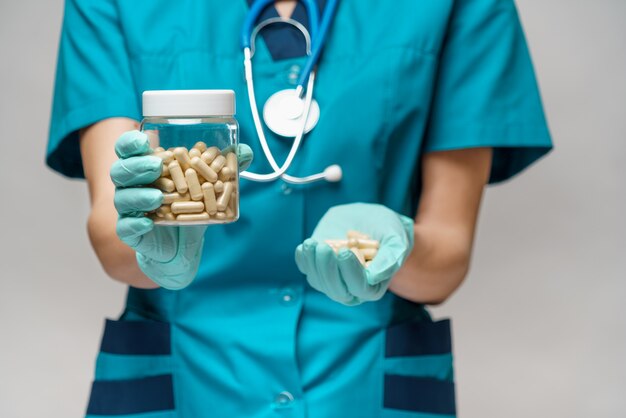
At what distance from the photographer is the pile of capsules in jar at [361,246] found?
1091 mm

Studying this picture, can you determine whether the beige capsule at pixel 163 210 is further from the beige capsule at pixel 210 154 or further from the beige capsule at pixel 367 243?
the beige capsule at pixel 367 243

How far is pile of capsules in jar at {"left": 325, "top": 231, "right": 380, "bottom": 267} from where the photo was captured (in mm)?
1091

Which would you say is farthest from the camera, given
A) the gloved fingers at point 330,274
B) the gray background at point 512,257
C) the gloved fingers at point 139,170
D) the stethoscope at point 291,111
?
the gray background at point 512,257

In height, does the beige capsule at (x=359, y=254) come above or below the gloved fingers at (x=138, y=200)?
below

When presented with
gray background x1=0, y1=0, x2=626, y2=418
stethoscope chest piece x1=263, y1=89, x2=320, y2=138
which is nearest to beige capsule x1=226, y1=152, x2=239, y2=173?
stethoscope chest piece x1=263, y1=89, x2=320, y2=138

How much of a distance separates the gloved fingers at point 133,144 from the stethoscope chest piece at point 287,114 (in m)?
0.29

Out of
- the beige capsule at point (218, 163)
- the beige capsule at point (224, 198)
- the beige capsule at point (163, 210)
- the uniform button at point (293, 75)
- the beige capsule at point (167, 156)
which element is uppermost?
the uniform button at point (293, 75)

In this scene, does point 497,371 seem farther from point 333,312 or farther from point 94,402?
point 94,402

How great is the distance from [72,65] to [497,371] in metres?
1.02

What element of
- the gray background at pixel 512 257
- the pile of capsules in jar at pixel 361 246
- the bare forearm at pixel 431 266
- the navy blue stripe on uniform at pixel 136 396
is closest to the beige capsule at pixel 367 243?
the pile of capsules in jar at pixel 361 246

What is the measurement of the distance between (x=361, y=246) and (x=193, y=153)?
242 millimetres

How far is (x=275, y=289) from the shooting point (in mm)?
1257

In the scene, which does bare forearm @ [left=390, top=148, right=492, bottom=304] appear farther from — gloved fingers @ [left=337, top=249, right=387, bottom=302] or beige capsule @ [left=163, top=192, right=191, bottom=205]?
beige capsule @ [left=163, top=192, right=191, bottom=205]

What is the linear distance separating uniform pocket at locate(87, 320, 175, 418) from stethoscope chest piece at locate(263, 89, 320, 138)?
0.29m
